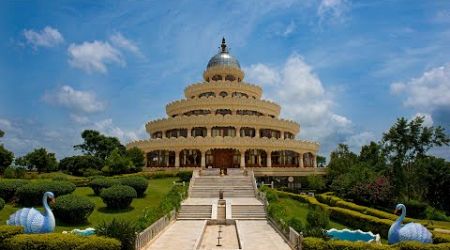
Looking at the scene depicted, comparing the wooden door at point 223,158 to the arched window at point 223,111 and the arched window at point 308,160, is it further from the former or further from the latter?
the arched window at point 308,160

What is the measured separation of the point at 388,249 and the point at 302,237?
3636mm

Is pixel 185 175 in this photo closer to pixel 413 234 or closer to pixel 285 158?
pixel 285 158

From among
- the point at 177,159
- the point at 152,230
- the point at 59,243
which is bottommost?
the point at 152,230

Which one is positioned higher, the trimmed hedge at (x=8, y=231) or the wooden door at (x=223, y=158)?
the wooden door at (x=223, y=158)

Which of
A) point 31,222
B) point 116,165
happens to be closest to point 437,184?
point 116,165

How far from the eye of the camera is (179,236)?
23.8m

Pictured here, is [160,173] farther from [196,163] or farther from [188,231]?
[188,231]

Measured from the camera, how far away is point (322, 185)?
46750 mm

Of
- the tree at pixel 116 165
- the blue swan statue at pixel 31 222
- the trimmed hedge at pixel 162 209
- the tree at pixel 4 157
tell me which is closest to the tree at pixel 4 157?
the tree at pixel 4 157

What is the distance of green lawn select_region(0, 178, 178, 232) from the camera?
27.6m

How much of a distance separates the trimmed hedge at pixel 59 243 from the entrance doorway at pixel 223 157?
37.5m

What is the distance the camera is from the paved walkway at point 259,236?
21141mm

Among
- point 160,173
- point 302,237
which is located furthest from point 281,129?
point 302,237

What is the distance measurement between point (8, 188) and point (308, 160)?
135 ft
